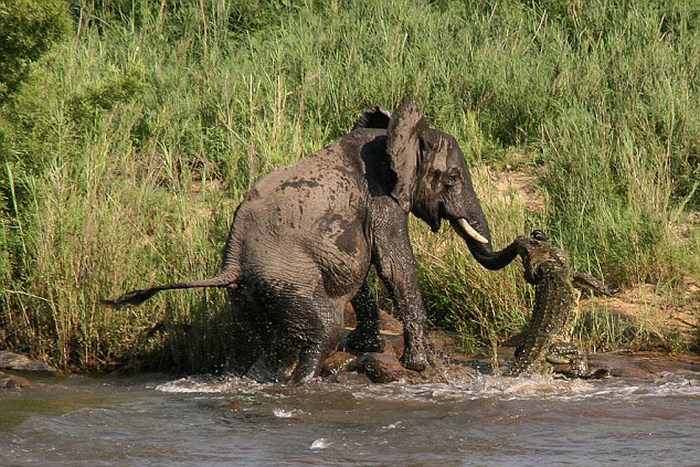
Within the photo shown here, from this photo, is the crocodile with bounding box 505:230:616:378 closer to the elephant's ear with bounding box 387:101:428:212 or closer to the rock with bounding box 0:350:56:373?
the elephant's ear with bounding box 387:101:428:212

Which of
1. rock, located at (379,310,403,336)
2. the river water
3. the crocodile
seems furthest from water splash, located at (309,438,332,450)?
rock, located at (379,310,403,336)

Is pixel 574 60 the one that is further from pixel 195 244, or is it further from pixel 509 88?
pixel 195 244

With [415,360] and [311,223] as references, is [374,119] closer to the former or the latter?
[311,223]

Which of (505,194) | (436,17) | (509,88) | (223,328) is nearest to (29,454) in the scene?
(223,328)

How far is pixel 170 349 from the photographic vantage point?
8.86 metres

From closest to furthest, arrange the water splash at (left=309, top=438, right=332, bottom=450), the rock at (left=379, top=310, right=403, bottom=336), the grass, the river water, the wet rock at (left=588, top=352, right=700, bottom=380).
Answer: the river water, the water splash at (left=309, top=438, right=332, bottom=450), the wet rock at (left=588, top=352, right=700, bottom=380), the grass, the rock at (left=379, top=310, right=403, bottom=336)

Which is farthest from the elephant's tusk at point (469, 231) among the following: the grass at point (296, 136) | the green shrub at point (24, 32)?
the green shrub at point (24, 32)

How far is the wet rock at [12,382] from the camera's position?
823cm

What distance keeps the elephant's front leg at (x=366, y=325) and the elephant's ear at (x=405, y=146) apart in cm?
77

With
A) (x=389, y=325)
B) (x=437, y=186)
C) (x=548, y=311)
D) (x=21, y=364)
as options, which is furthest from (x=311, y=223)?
(x=21, y=364)

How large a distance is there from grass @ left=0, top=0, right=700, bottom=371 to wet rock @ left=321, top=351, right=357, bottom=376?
27.4 inches

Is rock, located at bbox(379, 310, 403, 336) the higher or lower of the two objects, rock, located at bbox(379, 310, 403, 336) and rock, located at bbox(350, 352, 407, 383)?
the higher

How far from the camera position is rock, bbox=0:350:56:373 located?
8789mm

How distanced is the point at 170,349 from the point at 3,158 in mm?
1844
